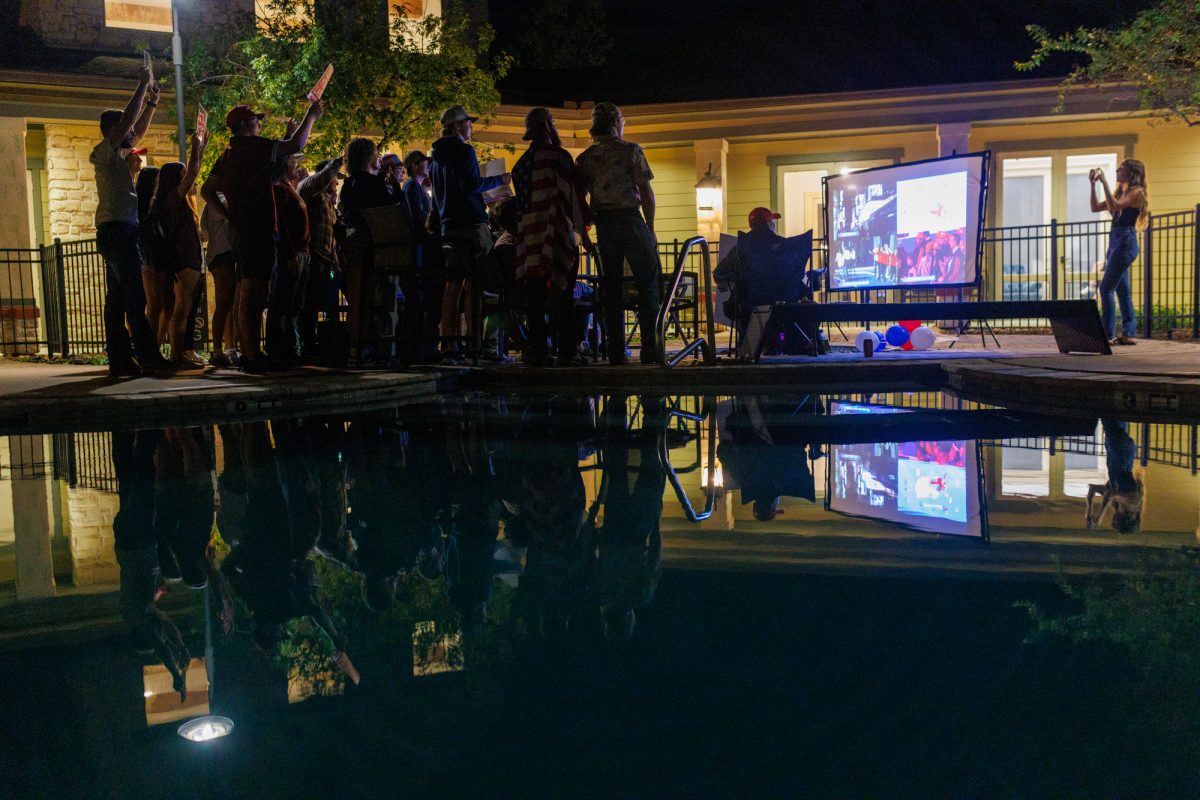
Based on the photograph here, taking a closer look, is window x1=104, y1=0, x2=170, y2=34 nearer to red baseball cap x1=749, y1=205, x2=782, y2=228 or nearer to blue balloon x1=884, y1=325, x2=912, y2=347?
red baseball cap x1=749, y1=205, x2=782, y2=228

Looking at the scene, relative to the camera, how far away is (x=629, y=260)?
8.48 meters

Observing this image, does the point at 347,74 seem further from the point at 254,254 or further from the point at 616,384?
the point at 616,384

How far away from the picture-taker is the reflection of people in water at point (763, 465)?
370cm

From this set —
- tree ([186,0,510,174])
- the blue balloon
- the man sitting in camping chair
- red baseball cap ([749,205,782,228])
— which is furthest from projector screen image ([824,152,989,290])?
tree ([186,0,510,174])

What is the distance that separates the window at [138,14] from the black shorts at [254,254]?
11009 millimetres

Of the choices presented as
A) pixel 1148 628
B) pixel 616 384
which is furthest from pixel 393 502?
pixel 616 384

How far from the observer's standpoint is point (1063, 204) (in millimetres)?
17859

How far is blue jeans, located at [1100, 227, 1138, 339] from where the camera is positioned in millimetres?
11245

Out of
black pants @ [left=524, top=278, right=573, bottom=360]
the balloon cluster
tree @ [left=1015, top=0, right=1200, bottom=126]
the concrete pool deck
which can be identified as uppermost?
tree @ [left=1015, top=0, right=1200, bottom=126]

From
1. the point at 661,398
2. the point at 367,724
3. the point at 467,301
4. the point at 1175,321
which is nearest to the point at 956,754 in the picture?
the point at 367,724

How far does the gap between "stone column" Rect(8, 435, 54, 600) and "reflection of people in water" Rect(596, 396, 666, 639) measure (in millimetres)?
1385

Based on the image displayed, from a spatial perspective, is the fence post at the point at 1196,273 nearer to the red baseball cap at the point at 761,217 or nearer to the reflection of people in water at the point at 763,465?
the red baseball cap at the point at 761,217

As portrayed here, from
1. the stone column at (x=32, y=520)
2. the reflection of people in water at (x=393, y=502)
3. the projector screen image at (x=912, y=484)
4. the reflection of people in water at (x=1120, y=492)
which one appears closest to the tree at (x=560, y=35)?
the reflection of people in water at (x=393, y=502)

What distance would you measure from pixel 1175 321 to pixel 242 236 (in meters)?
13.8
